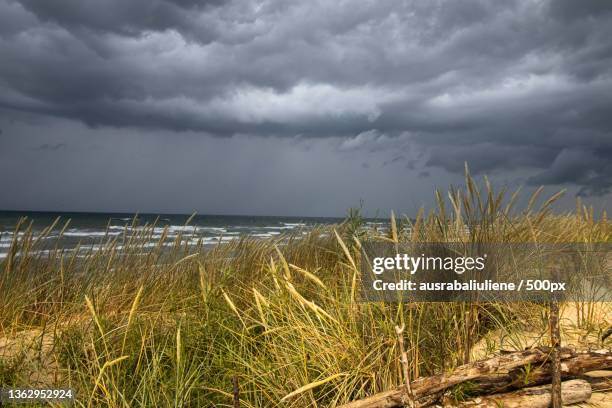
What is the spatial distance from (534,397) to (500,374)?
0.23 metres

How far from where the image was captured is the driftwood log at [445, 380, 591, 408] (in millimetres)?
2607

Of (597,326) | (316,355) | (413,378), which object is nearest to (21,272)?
(316,355)

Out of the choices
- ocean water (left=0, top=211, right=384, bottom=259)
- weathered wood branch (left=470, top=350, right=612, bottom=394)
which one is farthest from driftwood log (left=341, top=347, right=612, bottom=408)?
ocean water (left=0, top=211, right=384, bottom=259)

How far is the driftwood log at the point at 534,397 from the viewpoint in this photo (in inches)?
103

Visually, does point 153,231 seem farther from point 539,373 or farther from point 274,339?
point 539,373

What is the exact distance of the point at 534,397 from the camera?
2.65 m

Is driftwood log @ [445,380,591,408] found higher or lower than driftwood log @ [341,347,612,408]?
lower

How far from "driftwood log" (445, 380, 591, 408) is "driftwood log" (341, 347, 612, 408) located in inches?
1.9

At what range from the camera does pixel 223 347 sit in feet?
11.2

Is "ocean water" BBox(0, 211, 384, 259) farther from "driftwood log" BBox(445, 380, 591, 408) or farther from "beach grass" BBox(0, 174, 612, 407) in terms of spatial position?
"driftwood log" BBox(445, 380, 591, 408)

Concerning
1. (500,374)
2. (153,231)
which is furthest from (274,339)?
(153,231)

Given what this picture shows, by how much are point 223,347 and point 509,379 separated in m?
1.96

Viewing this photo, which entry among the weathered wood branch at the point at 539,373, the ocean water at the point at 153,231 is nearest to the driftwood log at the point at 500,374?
the weathered wood branch at the point at 539,373

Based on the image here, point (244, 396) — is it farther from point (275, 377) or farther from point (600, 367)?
point (600, 367)
